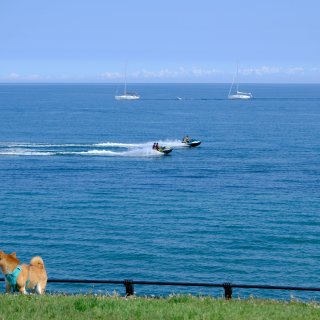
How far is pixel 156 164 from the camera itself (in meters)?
87.6

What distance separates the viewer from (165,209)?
190 feet

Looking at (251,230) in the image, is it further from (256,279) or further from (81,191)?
(81,191)

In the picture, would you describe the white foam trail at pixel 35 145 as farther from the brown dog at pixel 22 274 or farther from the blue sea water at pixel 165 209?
the brown dog at pixel 22 274

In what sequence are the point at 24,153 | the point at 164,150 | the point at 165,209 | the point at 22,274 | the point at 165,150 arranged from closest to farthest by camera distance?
the point at 22,274
the point at 165,209
the point at 24,153
the point at 164,150
the point at 165,150

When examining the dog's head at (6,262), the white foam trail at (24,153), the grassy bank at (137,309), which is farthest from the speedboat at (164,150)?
the dog's head at (6,262)

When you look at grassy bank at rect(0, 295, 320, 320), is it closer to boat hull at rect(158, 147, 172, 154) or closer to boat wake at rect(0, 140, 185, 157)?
boat hull at rect(158, 147, 172, 154)

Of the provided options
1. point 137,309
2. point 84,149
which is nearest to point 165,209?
point 137,309

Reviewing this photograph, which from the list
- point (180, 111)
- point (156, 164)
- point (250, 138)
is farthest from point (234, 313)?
point (180, 111)

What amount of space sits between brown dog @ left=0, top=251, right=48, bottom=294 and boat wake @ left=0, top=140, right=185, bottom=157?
80.4 metres

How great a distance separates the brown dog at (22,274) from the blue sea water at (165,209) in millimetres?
21183

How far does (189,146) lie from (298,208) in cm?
4820

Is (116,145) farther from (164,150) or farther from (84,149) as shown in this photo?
(164,150)

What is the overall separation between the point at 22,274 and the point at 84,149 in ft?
291

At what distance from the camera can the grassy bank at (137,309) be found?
1288cm
